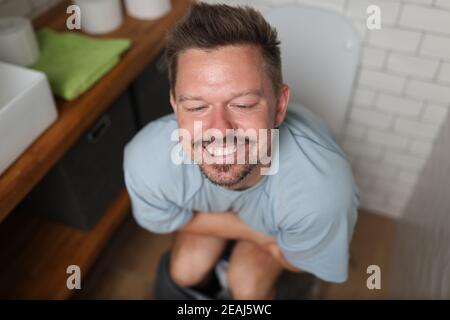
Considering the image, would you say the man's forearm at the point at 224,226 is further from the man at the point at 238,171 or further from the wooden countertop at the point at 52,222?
the wooden countertop at the point at 52,222

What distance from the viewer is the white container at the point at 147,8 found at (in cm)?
113

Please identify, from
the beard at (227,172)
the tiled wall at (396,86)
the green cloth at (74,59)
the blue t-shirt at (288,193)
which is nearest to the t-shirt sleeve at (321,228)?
the blue t-shirt at (288,193)

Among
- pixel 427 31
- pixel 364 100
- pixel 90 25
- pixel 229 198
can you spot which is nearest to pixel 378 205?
pixel 364 100

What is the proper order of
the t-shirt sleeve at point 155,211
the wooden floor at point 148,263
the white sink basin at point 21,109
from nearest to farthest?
the white sink basin at point 21,109 → the t-shirt sleeve at point 155,211 → the wooden floor at point 148,263

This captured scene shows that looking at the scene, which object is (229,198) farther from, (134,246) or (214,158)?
(134,246)

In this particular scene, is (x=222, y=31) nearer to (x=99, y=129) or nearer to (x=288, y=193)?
(x=288, y=193)

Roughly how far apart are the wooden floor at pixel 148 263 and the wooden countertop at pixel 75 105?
0.59m

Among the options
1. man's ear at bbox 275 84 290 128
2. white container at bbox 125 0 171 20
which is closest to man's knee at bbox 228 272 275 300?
man's ear at bbox 275 84 290 128

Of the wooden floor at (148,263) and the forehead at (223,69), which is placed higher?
the forehead at (223,69)

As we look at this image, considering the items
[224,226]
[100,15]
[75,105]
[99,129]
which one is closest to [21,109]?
[75,105]

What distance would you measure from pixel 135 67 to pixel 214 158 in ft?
1.41

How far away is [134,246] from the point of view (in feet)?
4.75

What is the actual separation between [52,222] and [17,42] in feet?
1.59

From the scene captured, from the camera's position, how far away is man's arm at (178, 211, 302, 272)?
100 centimetres
